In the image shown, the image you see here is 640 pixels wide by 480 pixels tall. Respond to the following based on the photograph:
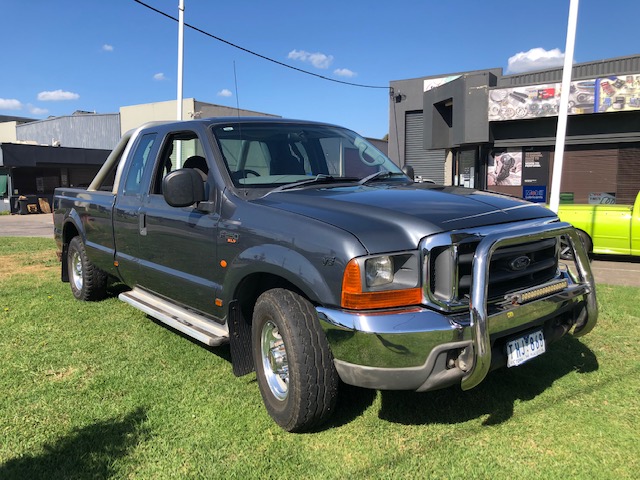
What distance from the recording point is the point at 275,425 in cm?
323

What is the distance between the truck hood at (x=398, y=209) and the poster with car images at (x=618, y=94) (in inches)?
524

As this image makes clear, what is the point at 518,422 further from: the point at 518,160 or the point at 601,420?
the point at 518,160

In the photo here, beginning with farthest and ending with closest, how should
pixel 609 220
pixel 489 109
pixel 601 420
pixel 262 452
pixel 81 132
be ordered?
pixel 81 132 < pixel 489 109 < pixel 609 220 < pixel 601 420 < pixel 262 452

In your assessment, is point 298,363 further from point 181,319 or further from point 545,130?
point 545,130

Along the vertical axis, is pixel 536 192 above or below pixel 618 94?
below

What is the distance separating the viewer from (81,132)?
4075 centimetres

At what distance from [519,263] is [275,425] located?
1779 mm

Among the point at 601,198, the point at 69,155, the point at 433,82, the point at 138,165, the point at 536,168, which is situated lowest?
the point at 601,198

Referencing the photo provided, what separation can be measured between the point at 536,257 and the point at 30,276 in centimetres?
751

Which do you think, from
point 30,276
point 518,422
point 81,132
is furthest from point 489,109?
point 81,132

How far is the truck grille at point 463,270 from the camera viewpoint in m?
2.69

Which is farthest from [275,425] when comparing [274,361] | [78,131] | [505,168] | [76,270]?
[78,131]

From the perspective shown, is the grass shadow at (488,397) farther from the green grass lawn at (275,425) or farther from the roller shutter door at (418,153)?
the roller shutter door at (418,153)

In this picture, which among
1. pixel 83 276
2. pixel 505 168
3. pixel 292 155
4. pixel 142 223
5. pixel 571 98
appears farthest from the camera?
→ pixel 505 168
